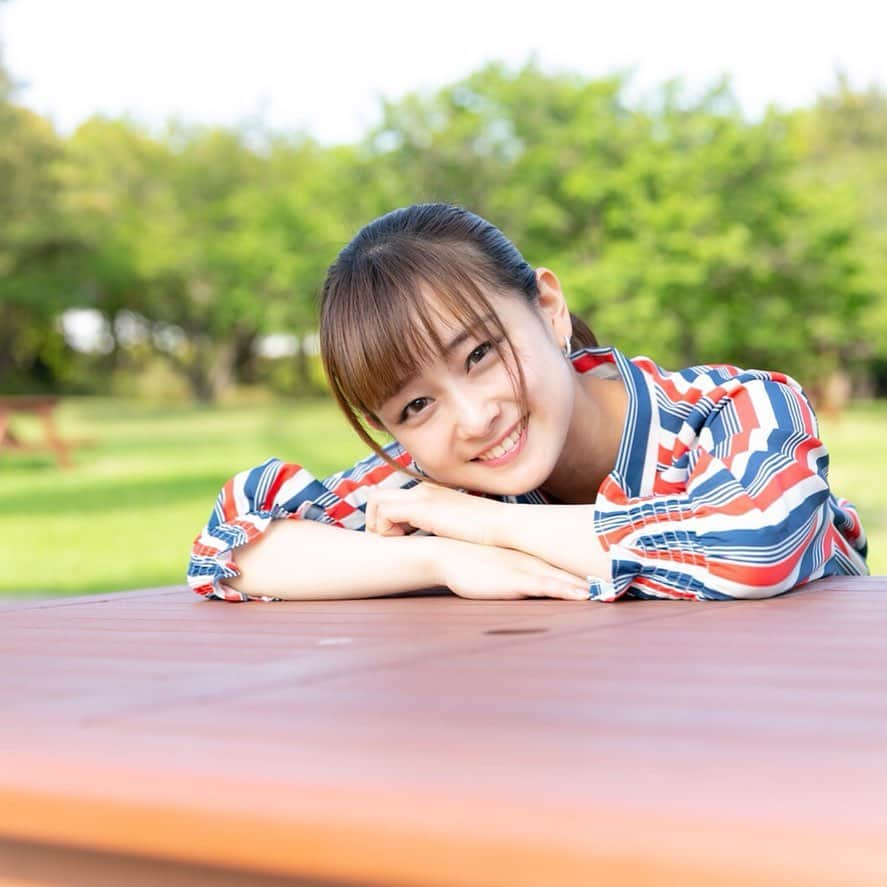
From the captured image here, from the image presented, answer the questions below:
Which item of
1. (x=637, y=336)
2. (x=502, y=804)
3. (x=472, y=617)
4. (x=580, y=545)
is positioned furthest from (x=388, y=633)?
(x=637, y=336)

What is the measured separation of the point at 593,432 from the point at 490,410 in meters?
0.35

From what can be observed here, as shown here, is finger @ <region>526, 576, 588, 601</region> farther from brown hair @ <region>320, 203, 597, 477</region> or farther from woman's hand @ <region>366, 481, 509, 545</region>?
brown hair @ <region>320, 203, 597, 477</region>

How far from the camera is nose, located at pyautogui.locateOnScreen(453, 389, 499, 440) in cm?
189

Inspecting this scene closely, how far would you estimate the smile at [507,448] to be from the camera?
195cm

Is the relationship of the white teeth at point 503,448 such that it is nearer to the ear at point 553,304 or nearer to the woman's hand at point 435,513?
the woman's hand at point 435,513

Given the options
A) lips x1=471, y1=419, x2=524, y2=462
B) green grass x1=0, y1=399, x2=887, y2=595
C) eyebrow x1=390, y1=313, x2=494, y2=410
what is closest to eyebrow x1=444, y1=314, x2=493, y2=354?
eyebrow x1=390, y1=313, x2=494, y2=410

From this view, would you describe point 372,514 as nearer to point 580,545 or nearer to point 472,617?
point 580,545

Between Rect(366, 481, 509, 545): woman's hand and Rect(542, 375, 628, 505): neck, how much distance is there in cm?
26

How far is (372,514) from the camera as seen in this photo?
2.09 meters

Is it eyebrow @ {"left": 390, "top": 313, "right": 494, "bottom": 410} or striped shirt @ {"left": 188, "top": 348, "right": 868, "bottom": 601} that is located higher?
eyebrow @ {"left": 390, "top": 313, "right": 494, "bottom": 410}

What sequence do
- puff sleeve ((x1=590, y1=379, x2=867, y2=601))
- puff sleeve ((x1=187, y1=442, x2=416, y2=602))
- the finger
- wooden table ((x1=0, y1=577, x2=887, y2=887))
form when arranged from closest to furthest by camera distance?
wooden table ((x1=0, y1=577, x2=887, y2=887))
puff sleeve ((x1=590, y1=379, x2=867, y2=601))
the finger
puff sleeve ((x1=187, y1=442, x2=416, y2=602))

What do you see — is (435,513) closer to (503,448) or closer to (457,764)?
(503,448)

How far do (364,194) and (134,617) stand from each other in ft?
89.1

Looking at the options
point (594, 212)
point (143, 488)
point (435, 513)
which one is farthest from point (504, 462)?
point (594, 212)
